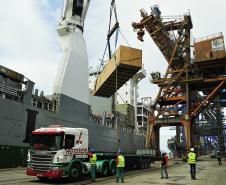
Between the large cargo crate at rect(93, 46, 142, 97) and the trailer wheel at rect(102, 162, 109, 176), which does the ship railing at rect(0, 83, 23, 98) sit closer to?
the large cargo crate at rect(93, 46, 142, 97)

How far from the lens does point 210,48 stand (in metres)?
41.7

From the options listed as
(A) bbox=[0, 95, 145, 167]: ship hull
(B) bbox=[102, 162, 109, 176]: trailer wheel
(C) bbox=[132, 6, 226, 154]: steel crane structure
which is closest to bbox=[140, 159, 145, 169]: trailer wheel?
(A) bbox=[0, 95, 145, 167]: ship hull

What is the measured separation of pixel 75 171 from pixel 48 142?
7.10 feet

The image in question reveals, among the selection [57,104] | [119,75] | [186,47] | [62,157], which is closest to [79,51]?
[57,104]

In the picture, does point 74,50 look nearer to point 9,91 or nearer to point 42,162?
point 9,91

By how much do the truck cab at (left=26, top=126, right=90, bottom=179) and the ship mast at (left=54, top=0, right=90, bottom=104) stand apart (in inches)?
644

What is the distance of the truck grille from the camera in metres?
14.1

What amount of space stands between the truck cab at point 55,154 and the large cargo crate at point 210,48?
101 feet

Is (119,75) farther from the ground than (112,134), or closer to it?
farther from the ground

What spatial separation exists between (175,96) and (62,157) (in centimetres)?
3694

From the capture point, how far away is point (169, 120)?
4622 centimetres

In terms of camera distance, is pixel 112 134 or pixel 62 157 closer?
pixel 62 157

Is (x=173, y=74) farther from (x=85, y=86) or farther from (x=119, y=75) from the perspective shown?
(x=119, y=75)

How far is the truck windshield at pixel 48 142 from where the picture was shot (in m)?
14.5
